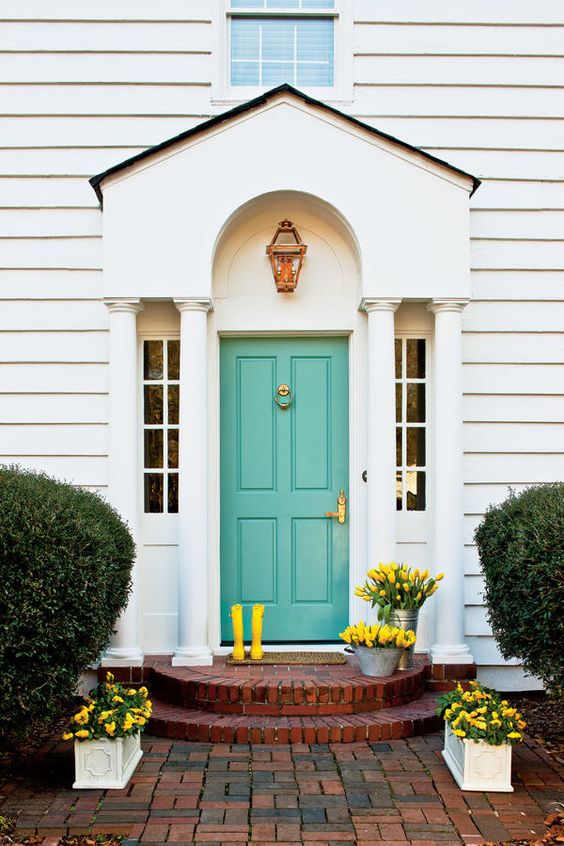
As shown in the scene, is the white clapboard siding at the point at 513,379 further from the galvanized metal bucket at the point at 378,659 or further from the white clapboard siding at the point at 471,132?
the galvanized metal bucket at the point at 378,659

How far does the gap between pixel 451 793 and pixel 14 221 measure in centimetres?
486

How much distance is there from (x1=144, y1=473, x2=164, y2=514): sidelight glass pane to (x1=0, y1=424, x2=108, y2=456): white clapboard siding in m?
0.39

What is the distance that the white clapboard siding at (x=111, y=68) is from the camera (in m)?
6.30

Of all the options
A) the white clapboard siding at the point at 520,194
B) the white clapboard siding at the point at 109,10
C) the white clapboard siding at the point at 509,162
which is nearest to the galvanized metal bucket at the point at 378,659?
the white clapboard siding at the point at 520,194

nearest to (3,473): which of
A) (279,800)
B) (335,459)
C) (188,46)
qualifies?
(279,800)

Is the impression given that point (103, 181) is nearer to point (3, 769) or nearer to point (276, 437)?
point (276, 437)

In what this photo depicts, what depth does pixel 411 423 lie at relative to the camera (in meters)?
6.27

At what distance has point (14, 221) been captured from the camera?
6.30m

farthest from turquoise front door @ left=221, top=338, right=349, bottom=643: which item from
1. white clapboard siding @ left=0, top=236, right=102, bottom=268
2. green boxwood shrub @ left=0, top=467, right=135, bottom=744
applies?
green boxwood shrub @ left=0, top=467, right=135, bottom=744

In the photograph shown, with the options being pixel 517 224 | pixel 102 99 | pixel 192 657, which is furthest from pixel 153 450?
pixel 517 224

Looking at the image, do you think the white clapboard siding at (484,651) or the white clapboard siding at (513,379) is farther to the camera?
the white clapboard siding at (513,379)

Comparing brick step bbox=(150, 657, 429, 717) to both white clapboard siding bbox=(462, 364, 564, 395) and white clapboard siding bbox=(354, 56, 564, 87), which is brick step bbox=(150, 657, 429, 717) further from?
white clapboard siding bbox=(354, 56, 564, 87)

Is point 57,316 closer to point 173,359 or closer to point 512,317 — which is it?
point 173,359

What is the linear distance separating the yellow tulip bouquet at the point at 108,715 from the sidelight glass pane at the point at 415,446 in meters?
2.73
